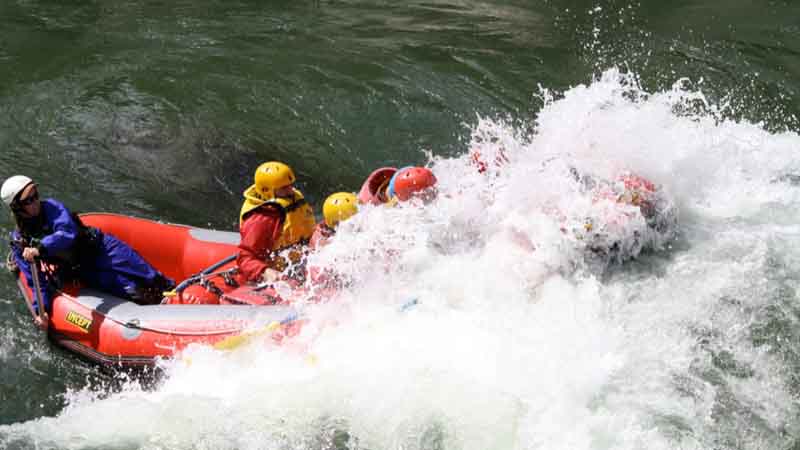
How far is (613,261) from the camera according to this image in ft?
23.1

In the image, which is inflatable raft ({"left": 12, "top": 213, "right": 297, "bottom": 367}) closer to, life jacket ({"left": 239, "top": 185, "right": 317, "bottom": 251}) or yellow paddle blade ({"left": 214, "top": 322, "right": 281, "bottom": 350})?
yellow paddle blade ({"left": 214, "top": 322, "right": 281, "bottom": 350})

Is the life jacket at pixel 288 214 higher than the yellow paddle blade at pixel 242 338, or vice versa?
the life jacket at pixel 288 214

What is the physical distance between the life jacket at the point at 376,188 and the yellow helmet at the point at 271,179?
0.65 meters

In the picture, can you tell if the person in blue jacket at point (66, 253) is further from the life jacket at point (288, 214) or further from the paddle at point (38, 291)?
the life jacket at point (288, 214)

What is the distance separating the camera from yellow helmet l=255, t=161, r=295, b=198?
7.27 m

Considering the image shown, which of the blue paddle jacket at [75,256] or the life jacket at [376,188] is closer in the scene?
the blue paddle jacket at [75,256]

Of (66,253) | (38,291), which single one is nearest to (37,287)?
(38,291)

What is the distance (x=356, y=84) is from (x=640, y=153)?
4.74 meters

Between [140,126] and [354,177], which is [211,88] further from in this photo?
[354,177]

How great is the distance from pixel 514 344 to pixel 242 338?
6.71 feet

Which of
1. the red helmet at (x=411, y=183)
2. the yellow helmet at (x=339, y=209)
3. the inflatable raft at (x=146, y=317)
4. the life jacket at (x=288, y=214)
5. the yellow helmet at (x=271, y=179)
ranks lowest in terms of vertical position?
the inflatable raft at (x=146, y=317)

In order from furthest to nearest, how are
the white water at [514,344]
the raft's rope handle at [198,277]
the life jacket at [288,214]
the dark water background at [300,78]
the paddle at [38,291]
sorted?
the dark water background at [300,78] → the raft's rope handle at [198,277] → the life jacket at [288,214] → the paddle at [38,291] → the white water at [514,344]

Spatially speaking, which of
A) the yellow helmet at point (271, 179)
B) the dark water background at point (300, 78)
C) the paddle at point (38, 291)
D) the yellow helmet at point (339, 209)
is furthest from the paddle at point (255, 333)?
the dark water background at point (300, 78)

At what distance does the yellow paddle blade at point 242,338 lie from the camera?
6.54 metres
